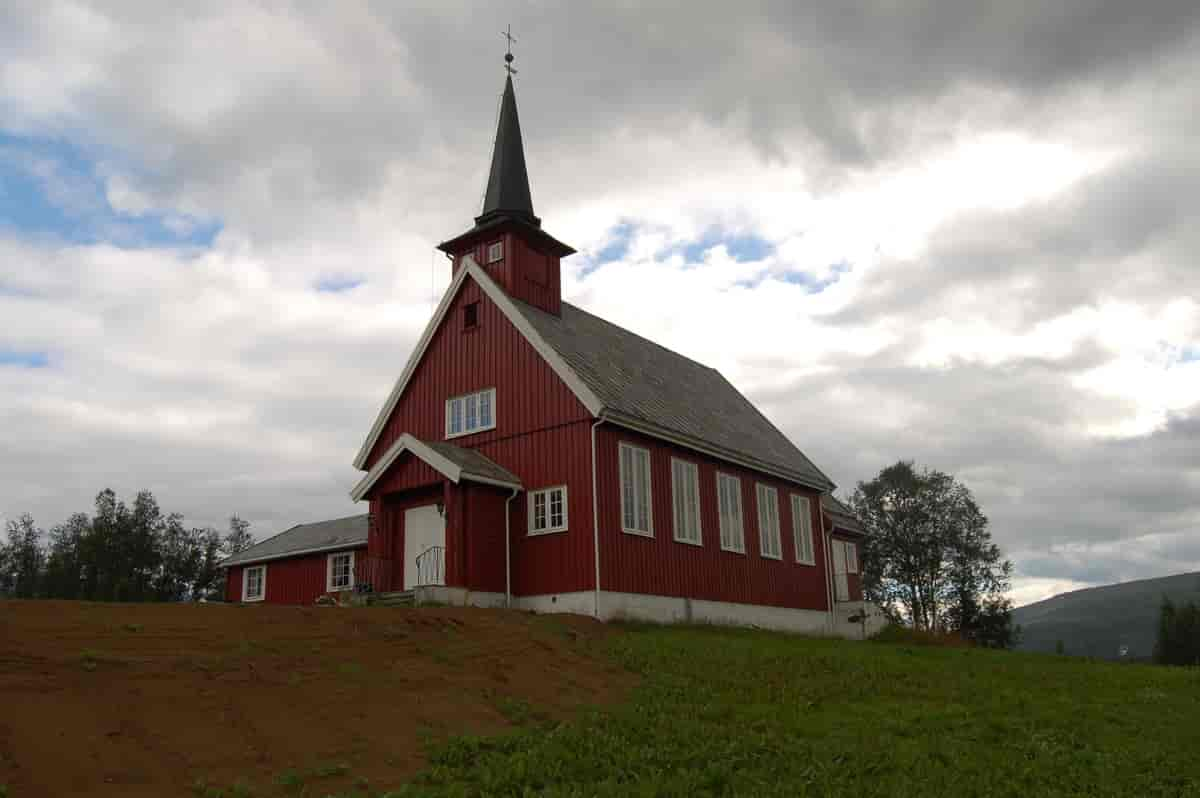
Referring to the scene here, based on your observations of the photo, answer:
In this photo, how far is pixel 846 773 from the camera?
10492 mm

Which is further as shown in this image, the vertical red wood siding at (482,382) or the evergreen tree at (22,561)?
the evergreen tree at (22,561)

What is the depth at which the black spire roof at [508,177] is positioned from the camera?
2641 centimetres

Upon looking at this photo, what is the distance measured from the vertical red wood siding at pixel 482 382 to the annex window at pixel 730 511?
5721 millimetres

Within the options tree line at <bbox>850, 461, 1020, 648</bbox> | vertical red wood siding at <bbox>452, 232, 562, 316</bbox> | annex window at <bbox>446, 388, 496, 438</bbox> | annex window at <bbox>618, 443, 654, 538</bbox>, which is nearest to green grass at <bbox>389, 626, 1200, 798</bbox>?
annex window at <bbox>618, 443, 654, 538</bbox>

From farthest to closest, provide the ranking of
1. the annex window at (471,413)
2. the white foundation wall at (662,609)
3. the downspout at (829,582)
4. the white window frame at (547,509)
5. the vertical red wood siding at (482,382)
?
the downspout at (829,582), the annex window at (471,413), the vertical red wood siding at (482,382), the white window frame at (547,509), the white foundation wall at (662,609)

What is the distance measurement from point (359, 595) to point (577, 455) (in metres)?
5.55

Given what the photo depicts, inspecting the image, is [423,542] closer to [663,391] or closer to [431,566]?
[431,566]

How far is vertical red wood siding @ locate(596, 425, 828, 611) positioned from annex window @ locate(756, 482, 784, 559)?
0.70ft

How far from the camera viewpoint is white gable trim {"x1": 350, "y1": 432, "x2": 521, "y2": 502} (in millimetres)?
20812

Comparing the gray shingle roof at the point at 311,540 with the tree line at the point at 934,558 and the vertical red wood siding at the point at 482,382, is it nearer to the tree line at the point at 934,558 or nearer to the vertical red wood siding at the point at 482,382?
the vertical red wood siding at the point at 482,382

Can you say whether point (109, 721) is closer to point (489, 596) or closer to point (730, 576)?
point (489, 596)

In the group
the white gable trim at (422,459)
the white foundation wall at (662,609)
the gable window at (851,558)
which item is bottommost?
the white foundation wall at (662,609)

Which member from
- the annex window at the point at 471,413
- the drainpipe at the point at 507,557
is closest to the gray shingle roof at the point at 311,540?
the annex window at the point at 471,413

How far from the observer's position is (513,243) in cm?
2556
